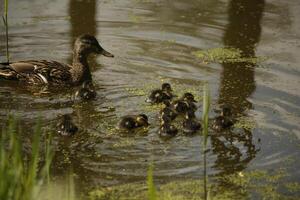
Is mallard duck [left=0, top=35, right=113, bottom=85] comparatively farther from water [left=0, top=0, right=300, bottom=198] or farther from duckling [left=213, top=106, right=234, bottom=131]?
duckling [left=213, top=106, right=234, bottom=131]

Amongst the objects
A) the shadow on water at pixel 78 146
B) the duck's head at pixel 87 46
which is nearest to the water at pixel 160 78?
the shadow on water at pixel 78 146

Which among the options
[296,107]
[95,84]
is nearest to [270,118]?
[296,107]

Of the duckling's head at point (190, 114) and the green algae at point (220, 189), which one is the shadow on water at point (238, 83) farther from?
the duckling's head at point (190, 114)

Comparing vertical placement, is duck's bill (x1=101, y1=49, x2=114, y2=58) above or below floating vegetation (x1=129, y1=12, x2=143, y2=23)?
below

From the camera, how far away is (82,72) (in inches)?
301

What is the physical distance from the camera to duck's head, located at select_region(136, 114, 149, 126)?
6.17 meters

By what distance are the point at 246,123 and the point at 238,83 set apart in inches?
48.2

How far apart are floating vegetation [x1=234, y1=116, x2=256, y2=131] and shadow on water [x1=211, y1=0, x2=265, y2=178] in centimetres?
9

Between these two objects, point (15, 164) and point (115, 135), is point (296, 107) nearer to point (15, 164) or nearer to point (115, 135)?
point (115, 135)

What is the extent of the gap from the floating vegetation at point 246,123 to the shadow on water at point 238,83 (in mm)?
91

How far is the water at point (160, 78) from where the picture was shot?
569 centimetres

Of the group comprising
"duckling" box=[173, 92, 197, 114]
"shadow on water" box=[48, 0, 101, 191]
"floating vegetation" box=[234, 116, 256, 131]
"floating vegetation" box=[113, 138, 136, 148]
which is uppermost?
"duckling" box=[173, 92, 197, 114]

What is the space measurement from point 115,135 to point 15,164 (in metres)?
2.37

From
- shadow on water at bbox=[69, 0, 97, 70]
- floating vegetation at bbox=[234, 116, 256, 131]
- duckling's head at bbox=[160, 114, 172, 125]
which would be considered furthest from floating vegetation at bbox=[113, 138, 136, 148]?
shadow on water at bbox=[69, 0, 97, 70]
